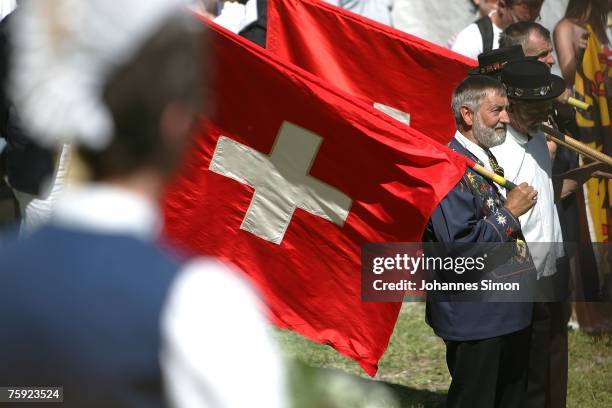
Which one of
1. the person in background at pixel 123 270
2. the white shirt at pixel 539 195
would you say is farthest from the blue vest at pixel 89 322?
the white shirt at pixel 539 195

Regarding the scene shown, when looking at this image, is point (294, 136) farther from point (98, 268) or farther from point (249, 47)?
point (98, 268)

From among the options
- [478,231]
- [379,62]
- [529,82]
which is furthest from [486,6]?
[478,231]

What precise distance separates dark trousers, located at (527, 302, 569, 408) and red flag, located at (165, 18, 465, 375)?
641 millimetres

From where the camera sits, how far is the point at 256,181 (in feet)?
15.8

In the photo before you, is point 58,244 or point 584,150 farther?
point 584,150

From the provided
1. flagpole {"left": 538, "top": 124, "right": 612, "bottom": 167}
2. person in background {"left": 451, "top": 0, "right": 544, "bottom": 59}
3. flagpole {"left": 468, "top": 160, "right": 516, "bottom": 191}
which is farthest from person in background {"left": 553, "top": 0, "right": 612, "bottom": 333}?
flagpole {"left": 468, "top": 160, "right": 516, "bottom": 191}

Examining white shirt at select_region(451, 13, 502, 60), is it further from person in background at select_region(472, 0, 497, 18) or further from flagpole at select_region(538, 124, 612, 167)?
flagpole at select_region(538, 124, 612, 167)

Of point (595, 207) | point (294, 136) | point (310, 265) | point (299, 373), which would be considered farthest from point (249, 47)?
point (299, 373)

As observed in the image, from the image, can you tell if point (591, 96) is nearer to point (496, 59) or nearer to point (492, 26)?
point (492, 26)

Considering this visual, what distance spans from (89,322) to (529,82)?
371cm

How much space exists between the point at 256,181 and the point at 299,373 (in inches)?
139

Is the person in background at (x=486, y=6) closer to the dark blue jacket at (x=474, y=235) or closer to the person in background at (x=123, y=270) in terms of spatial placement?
the dark blue jacket at (x=474, y=235)

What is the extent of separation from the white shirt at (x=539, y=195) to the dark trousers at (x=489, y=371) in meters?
0.32

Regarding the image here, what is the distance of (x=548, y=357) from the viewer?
195 inches
